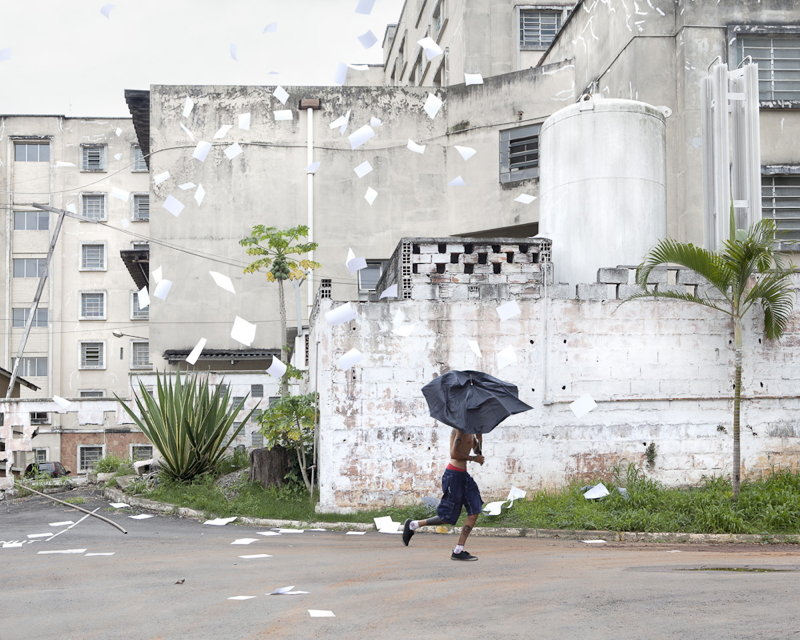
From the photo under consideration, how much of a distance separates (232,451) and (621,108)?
30.1 ft

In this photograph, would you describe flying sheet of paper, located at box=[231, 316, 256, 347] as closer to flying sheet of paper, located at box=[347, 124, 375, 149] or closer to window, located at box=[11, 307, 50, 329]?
flying sheet of paper, located at box=[347, 124, 375, 149]

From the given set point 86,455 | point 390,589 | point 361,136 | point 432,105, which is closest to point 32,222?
point 86,455

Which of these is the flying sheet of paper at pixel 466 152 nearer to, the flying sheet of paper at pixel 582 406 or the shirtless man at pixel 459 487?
the flying sheet of paper at pixel 582 406

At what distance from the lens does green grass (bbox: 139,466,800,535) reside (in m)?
12.3

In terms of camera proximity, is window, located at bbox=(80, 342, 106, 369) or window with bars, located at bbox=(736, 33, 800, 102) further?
window, located at bbox=(80, 342, 106, 369)

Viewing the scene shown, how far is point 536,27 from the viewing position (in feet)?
102

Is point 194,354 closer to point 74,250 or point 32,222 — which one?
point 74,250

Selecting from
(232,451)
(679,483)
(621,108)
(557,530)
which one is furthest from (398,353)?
(232,451)

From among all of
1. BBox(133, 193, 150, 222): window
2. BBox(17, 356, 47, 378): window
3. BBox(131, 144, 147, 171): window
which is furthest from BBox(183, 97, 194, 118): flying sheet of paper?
BBox(17, 356, 47, 378): window

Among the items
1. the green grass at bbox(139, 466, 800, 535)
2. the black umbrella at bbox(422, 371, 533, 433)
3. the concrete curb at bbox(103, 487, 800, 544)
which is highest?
the black umbrella at bbox(422, 371, 533, 433)

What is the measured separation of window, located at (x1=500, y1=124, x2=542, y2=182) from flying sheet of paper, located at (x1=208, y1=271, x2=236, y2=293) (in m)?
7.46

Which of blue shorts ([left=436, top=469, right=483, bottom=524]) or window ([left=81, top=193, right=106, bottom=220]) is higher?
window ([left=81, top=193, right=106, bottom=220])

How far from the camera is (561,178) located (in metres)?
16.3

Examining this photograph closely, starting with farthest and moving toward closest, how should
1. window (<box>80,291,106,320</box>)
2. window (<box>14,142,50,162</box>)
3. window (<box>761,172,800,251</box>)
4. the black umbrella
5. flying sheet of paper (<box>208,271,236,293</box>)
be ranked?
1. window (<box>80,291,106,320</box>)
2. window (<box>14,142,50,162</box>)
3. flying sheet of paper (<box>208,271,236,293</box>)
4. window (<box>761,172,800,251</box>)
5. the black umbrella
